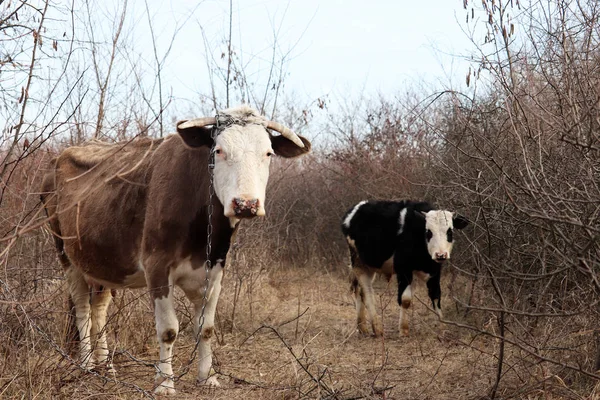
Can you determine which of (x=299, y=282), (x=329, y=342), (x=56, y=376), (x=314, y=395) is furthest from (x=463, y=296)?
(x=56, y=376)

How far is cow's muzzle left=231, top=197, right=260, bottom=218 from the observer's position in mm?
4945

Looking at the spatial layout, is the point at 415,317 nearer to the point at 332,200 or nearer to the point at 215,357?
the point at 215,357

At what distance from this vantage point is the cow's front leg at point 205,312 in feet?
18.8

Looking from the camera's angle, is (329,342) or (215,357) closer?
(215,357)

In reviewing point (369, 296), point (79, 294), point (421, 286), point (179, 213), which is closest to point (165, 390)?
point (179, 213)

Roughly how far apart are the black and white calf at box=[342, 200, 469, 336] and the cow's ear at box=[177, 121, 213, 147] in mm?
3997

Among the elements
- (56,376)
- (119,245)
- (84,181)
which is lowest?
(56,376)

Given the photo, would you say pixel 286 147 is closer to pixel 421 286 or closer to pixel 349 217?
pixel 349 217

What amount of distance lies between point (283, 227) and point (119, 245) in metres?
9.07

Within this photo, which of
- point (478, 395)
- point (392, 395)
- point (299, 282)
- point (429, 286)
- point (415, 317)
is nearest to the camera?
point (478, 395)

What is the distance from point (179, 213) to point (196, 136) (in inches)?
24.6

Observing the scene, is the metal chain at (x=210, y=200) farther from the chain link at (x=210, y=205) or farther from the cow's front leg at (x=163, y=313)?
the cow's front leg at (x=163, y=313)

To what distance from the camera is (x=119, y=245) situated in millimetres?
6055

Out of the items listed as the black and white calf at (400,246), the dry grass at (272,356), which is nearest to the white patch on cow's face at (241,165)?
the dry grass at (272,356)
